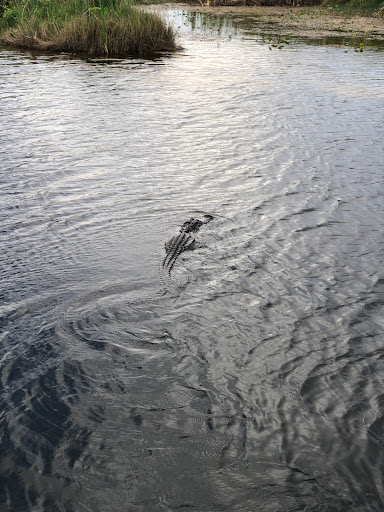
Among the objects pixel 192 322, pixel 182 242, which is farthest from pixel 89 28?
pixel 192 322

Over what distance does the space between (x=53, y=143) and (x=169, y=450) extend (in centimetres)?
653

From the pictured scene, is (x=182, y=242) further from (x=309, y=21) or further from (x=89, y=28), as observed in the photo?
(x=309, y=21)

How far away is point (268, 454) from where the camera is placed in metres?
2.66

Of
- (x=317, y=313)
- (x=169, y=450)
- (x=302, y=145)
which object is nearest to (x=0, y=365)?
(x=169, y=450)

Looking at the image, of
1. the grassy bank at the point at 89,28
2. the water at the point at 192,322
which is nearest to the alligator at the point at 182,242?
the water at the point at 192,322

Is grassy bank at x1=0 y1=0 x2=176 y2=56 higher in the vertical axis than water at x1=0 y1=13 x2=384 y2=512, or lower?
higher

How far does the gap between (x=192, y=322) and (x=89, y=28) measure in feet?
49.7

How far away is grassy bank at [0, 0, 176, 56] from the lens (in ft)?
53.3

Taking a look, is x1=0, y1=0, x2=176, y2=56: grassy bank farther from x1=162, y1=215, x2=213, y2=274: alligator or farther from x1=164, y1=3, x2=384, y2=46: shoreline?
x1=162, y1=215, x2=213, y2=274: alligator

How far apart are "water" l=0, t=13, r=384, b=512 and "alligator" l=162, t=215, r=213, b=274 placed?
91mm

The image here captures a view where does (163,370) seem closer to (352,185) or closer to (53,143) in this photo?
(352,185)

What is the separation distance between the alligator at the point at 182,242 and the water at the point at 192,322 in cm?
9

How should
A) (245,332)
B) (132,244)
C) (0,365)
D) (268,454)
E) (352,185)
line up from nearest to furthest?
(268,454)
(0,365)
(245,332)
(132,244)
(352,185)

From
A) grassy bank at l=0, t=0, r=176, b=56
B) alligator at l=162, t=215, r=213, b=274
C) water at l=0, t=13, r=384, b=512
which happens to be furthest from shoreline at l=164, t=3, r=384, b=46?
alligator at l=162, t=215, r=213, b=274
